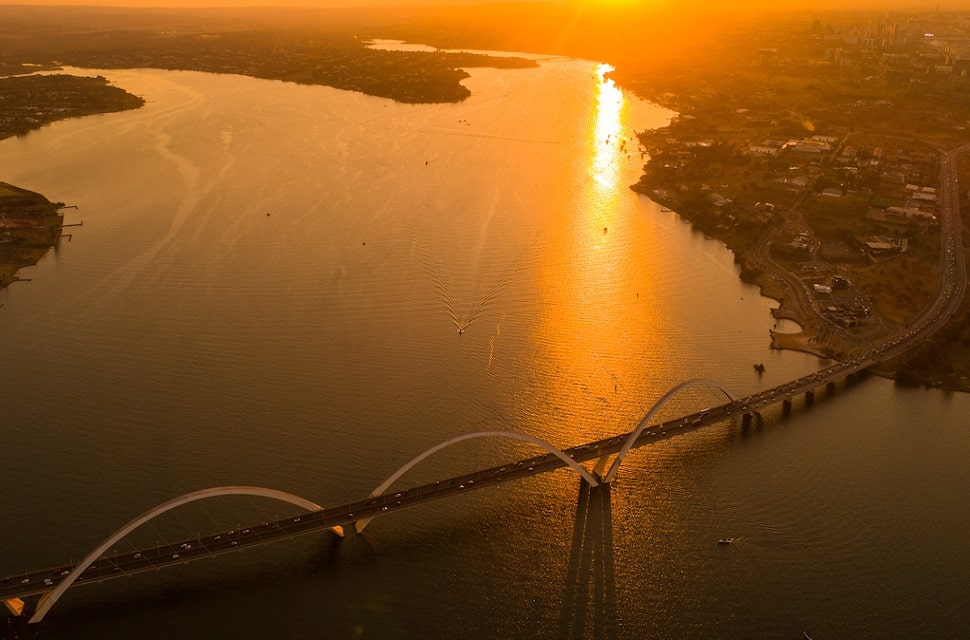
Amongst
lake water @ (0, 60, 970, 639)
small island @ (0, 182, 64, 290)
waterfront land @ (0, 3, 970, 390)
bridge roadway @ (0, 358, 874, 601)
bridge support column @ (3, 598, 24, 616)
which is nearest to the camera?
bridge support column @ (3, 598, 24, 616)

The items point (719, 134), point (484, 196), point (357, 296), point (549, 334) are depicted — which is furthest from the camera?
point (719, 134)

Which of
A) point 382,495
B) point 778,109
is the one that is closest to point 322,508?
point 382,495

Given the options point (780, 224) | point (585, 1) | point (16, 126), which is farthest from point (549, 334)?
point (585, 1)

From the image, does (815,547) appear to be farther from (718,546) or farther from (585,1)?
(585,1)

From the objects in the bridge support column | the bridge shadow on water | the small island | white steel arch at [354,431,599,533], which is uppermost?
the small island

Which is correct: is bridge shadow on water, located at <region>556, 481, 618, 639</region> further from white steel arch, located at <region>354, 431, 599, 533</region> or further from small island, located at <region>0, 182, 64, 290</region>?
small island, located at <region>0, 182, 64, 290</region>

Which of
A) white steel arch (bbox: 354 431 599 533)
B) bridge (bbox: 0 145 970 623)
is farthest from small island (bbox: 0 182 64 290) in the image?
white steel arch (bbox: 354 431 599 533)

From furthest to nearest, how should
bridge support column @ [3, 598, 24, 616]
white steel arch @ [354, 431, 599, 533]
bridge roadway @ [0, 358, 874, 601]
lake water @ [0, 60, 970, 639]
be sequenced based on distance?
white steel arch @ [354, 431, 599, 533]
lake water @ [0, 60, 970, 639]
bridge roadway @ [0, 358, 874, 601]
bridge support column @ [3, 598, 24, 616]
